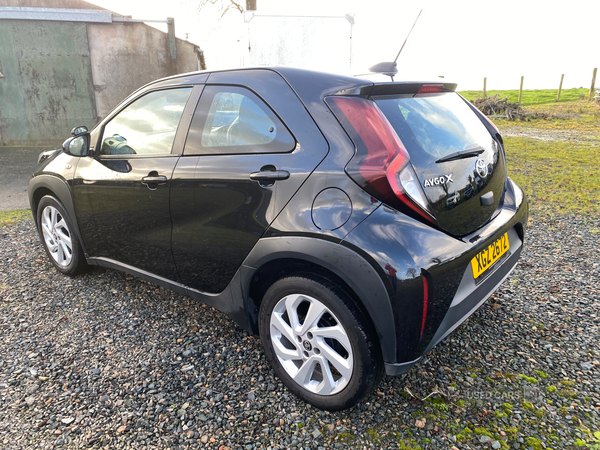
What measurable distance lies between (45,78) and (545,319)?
43.3 feet

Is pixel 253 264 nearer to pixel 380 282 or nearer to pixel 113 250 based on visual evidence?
pixel 380 282

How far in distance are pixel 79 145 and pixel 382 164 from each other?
2.56 metres

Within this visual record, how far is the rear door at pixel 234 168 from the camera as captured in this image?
222 centimetres

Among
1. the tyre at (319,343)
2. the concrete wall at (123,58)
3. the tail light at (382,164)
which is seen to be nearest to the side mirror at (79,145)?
the tyre at (319,343)

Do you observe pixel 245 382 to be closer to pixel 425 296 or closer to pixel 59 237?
pixel 425 296

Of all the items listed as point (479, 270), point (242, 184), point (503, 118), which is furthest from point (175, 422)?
point (503, 118)

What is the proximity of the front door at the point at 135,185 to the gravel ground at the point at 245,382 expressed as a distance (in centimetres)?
52

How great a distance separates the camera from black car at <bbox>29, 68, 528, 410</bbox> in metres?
1.96

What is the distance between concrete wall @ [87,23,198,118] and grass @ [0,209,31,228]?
668cm

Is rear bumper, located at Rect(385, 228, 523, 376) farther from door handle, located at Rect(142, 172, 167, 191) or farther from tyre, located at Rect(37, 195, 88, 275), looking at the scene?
tyre, located at Rect(37, 195, 88, 275)

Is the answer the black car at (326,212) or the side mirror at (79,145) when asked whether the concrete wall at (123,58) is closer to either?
the side mirror at (79,145)

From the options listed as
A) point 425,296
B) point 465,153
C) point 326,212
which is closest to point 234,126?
point 326,212

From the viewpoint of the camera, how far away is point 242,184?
2.38m

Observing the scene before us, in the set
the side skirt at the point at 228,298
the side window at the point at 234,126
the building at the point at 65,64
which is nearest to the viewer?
the side window at the point at 234,126
